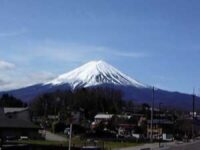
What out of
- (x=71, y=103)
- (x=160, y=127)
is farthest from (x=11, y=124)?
(x=160, y=127)

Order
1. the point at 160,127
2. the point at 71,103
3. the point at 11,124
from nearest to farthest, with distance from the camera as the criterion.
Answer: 1. the point at 11,124
2. the point at 160,127
3. the point at 71,103

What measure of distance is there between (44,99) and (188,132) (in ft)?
132

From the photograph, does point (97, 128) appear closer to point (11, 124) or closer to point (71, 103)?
point (71, 103)

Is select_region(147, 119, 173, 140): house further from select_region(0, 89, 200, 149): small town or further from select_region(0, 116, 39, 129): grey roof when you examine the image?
select_region(0, 116, 39, 129): grey roof

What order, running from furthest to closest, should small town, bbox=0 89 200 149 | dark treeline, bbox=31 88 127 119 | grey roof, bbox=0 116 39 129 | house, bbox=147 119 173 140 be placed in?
1. dark treeline, bbox=31 88 127 119
2. house, bbox=147 119 173 140
3. small town, bbox=0 89 200 149
4. grey roof, bbox=0 116 39 129

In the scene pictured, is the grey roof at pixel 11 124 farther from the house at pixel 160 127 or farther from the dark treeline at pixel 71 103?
the house at pixel 160 127

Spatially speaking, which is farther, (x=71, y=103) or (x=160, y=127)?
(x=71, y=103)

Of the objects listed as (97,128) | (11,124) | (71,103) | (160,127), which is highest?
(71,103)

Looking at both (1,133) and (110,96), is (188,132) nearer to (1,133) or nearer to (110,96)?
(110,96)

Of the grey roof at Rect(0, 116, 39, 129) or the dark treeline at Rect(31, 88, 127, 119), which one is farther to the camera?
the dark treeline at Rect(31, 88, 127, 119)

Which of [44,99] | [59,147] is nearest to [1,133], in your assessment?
[59,147]

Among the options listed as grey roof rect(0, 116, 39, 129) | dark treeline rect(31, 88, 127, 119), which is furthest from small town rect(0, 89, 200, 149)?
dark treeline rect(31, 88, 127, 119)

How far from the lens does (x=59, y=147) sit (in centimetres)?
5709

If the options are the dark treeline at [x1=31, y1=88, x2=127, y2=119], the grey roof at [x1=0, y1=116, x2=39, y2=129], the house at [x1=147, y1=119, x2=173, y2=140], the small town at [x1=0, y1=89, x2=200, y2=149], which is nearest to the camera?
the grey roof at [x1=0, y1=116, x2=39, y2=129]
